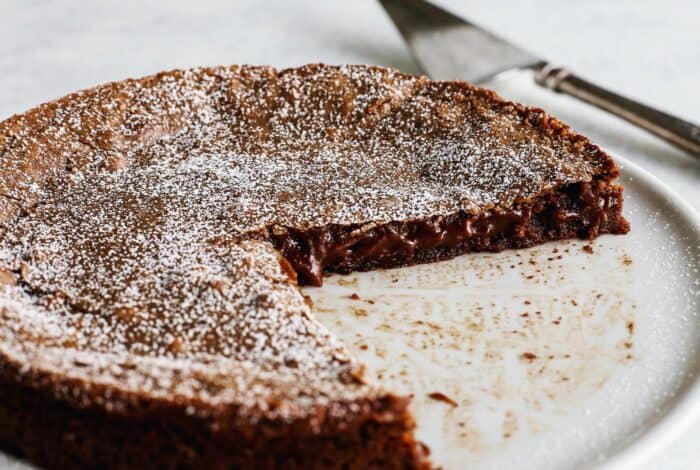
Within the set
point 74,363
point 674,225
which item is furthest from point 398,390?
point 674,225

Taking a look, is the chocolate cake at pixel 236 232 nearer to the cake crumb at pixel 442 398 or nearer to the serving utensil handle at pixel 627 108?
the cake crumb at pixel 442 398

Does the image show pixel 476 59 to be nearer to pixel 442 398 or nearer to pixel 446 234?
pixel 446 234

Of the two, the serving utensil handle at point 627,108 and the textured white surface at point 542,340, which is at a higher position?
the serving utensil handle at point 627,108

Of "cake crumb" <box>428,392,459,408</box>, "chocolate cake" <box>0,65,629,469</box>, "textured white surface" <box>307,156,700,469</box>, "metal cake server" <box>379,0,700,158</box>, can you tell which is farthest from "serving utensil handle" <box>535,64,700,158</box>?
"cake crumb" <box>428,392,459,408</box>

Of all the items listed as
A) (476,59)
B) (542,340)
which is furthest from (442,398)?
(476,59)

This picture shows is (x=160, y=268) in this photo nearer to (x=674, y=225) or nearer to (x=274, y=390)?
(x=274, y=390)

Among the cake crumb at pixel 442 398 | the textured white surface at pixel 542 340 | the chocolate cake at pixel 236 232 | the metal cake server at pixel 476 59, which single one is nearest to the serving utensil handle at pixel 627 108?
→ the metal cake server at pixel 476 59

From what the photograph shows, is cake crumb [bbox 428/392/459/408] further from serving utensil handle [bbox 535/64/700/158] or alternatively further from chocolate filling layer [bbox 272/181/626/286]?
serving utensil handle [bbox 535/64/700/158]
